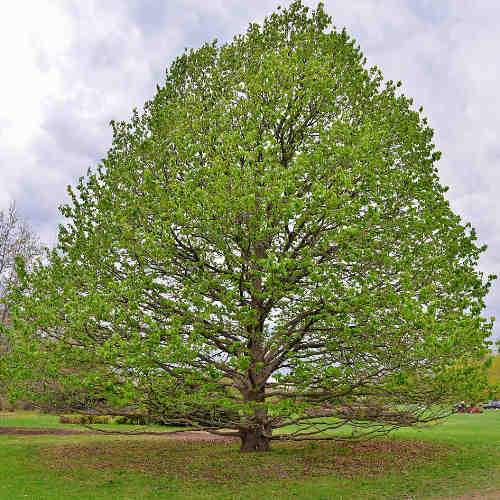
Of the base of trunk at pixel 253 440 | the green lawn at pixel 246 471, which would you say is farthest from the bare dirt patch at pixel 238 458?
the base of trunk at pixel 253 440

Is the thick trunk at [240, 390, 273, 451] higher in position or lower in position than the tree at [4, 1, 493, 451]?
lower

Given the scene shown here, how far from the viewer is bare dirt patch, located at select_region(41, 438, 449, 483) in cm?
1467

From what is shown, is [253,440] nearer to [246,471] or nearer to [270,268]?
[246,471]

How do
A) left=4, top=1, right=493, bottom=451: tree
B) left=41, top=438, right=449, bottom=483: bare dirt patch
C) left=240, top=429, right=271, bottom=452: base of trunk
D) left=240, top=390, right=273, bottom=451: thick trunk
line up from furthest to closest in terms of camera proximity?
left=240, top=429, right=271, bottom=452: base of trunk, left=240, top=390, right=273, bottom=451: thick trunk, left=41, top=438, right=449, bottom=483: bare dirt patch, left=4, top=1, right=493, bottom=451: tree

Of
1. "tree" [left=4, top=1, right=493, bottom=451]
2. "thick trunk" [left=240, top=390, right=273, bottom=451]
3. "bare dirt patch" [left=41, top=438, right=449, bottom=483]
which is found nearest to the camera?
"tree" [left=4, top=1, right=493, bottom=451]

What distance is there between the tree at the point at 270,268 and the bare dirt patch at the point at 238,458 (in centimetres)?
115

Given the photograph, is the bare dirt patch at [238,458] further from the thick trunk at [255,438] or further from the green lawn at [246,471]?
the thick trunk at [255,438]

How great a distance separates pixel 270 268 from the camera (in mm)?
11312

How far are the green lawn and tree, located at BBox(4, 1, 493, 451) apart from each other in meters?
1.34

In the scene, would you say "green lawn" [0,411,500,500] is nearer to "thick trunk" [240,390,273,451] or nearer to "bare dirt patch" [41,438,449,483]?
"bare dirt patch" [41,438,449,483]

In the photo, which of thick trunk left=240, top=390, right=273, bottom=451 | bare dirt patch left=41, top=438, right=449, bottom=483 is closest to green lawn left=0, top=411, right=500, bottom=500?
bare dirt patch left=41, top=438, right=449, bottom=483

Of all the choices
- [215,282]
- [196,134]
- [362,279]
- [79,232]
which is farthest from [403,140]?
[79,232]

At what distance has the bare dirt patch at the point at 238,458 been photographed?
14672mm

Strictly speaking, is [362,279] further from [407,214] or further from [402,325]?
[407,214]
